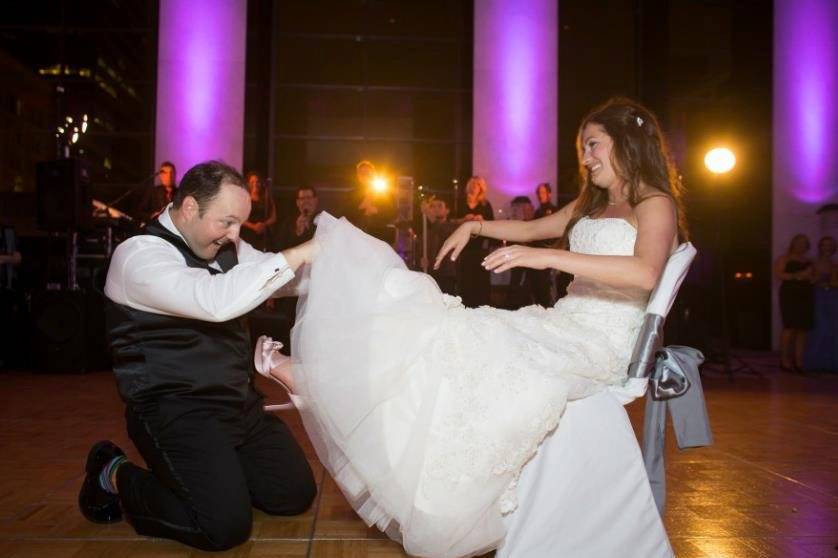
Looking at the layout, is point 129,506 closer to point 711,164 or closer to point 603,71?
point 711,164

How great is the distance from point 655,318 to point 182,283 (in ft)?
4.37

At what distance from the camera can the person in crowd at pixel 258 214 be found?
663 centimetres

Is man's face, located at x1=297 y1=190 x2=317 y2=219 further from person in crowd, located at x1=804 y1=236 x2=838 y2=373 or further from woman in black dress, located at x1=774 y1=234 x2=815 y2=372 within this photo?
person in crowd, located at x1=804 y1=236 x2=838 y2=373

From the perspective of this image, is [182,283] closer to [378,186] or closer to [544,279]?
[378,186]

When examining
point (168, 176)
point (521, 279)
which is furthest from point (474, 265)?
point (168, 176)

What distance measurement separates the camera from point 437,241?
21.8 ft

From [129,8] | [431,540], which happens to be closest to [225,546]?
[431,540]

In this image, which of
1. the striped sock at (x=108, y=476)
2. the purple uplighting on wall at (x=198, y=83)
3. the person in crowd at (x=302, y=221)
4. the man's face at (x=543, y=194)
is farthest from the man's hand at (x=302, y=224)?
the striped sock at (x=108, y=476)

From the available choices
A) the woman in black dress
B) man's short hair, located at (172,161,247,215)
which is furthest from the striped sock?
the woman in black dress

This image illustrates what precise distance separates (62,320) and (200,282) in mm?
4829

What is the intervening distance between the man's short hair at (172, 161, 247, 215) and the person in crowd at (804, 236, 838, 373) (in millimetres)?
7139

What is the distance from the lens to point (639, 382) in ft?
6.73

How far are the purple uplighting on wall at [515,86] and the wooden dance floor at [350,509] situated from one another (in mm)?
5379

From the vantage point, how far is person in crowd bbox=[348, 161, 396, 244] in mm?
6520
